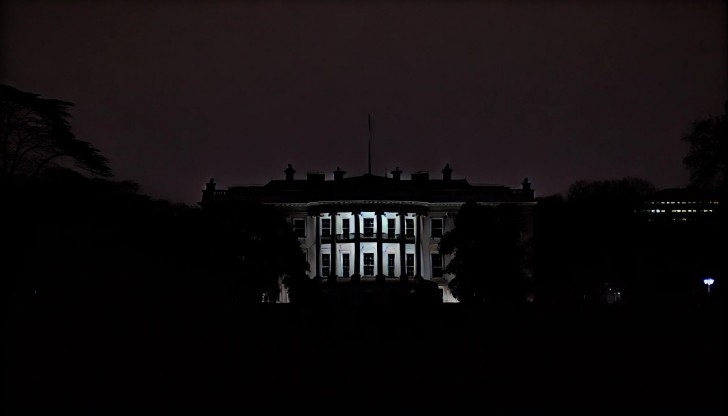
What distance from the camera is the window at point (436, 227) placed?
72.5 meters

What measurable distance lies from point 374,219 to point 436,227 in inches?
203

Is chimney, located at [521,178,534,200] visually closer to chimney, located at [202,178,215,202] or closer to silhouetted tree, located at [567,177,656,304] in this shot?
silhouetted tree, located at [567,177,656,304]

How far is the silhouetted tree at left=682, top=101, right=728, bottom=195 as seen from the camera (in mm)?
32250

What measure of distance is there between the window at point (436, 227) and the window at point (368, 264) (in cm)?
538

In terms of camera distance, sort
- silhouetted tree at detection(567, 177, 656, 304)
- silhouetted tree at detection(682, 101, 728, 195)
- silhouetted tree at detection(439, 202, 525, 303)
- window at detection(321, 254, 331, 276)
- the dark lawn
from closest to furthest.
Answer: the dark lawn < silhouetted tree at detection(682, 101, 728, 195) < silhouetted tree at detection(439, 202, 525, 303) < silhouetted tree at detection(567, 177, 656, 304) < window at detection(321, 254, 331, 276)

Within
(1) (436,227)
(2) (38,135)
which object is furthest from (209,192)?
(2) (38,135)

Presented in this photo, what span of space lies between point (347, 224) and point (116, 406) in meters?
57.9

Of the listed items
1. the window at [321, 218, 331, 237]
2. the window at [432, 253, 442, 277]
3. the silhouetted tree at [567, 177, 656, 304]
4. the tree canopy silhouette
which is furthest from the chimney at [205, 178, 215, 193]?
the tree canopy silhouette

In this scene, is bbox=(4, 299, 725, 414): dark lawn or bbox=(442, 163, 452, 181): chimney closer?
bbox=(4, 299, 725, 414): dark lawn

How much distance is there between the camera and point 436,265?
236 feet

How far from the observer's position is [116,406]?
13.6 meters

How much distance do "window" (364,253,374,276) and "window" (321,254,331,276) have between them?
2849 millimetres

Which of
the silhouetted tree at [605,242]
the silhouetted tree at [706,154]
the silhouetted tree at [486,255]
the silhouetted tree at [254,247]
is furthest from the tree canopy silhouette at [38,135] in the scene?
the silhouetted tree at [605,242]

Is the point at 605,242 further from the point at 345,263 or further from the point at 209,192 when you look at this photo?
the point at 209,192
